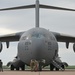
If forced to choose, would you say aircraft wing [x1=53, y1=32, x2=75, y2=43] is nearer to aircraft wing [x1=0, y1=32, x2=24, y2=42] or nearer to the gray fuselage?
aircraft wing [x1=0, y1=32, x2=24, y2=42]

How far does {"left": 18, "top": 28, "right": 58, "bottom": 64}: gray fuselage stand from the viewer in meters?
20.2

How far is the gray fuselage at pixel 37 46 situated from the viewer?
20.2 meters

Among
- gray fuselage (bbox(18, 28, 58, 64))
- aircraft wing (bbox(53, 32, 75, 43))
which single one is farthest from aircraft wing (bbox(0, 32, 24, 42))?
gray fuselage (bbox(18, 28, 58, 64))

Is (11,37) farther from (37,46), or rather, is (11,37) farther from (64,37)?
(37,46)

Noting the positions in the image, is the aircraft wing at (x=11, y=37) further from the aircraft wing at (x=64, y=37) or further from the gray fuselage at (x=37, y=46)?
the gray fuselage at (x=37, y=46)

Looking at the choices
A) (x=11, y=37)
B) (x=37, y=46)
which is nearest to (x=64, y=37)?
(x=11, y=37)

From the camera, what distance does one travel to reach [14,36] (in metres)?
26.3

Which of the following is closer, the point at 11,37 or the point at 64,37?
the point at 64,37

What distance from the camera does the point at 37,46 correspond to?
20.1 m

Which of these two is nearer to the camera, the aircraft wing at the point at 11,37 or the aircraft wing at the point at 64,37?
the aircraft wing at the point at 11,37

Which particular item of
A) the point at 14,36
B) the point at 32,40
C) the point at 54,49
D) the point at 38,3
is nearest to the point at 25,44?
the point at 32,40

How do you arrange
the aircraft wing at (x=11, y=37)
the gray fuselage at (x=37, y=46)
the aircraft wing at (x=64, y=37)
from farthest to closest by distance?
the aircraft wing at (x=64, y=37) < the aircraft wing at (x=11, y=37) < the gray fuselage at (x=37, y=46)

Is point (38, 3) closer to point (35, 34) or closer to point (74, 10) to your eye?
point (74, 10)

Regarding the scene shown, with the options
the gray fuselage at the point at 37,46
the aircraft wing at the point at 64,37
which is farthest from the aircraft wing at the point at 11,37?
the gray fuselage at the point at 37,46
